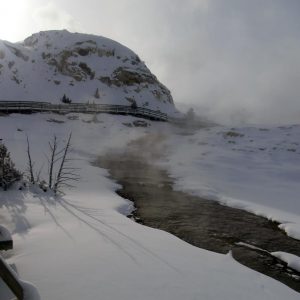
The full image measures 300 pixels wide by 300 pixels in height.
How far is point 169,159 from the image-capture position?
79.7 feet

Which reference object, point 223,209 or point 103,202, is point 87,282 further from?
point 223,209

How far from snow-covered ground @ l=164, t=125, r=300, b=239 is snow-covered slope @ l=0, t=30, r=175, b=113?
52.4 feet

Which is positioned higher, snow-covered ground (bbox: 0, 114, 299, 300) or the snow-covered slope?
the snow-covered slope

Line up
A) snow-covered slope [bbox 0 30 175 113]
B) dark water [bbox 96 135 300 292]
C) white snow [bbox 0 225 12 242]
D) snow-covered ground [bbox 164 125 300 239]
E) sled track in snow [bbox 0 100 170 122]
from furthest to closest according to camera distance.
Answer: snow-covered slope [bbox 0 30 175 113]
sled track in snow [bbox 0 100 170 122]
snow-covered ground [bbox 164 125 300 239]
dark water [bbox 96 135 300 292]
white snow [bbox 0 225 12 242]

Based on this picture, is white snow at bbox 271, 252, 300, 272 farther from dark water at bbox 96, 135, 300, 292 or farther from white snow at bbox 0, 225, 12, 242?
white snow at bbox 0, 225, 12, 242

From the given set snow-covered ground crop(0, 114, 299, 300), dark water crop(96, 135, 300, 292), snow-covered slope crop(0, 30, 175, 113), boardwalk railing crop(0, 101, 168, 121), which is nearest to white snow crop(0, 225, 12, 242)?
→ snow-covered ground crop(0, 114, 299, 300)

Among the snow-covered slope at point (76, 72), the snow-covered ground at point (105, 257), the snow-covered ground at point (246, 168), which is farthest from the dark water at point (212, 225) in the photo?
the snow-covered slope at point (76, 72)

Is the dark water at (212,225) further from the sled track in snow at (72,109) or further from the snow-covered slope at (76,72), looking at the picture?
the snow-covered slope at (76,72)

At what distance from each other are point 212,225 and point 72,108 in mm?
28664

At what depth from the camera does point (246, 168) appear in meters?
21.6

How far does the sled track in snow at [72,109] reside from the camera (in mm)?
34084

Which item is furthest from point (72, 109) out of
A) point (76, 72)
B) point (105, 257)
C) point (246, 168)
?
point (105, 257)

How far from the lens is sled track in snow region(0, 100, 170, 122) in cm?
3408

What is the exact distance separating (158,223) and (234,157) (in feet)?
48.1
